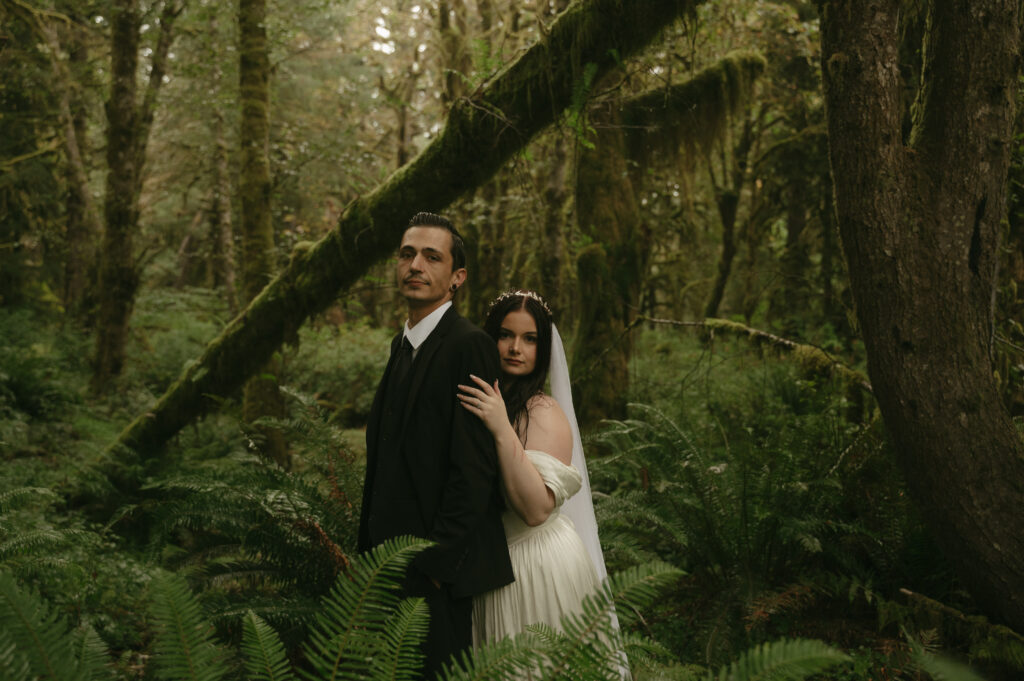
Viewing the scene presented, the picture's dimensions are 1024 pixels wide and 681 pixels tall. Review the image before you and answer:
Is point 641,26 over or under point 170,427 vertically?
over

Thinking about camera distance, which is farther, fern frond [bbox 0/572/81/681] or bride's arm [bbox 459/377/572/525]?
bride's arm [bbox 459/377/572/525]

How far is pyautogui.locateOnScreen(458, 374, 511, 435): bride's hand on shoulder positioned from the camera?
234 centimetres

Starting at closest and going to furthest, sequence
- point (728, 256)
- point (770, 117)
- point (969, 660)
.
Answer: point (969, 660), point (728, 256), point (770, 117)

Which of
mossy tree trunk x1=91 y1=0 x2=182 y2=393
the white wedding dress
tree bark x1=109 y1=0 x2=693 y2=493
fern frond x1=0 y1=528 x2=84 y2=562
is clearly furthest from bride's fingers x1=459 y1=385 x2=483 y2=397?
mossy tree trunk x1=91 y1=0 x2=182 y2=393

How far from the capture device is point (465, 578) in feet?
7.64

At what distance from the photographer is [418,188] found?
5.35m

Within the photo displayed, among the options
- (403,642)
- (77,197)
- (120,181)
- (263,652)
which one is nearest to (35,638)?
(263,652)

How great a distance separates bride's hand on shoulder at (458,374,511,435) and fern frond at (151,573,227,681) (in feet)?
3.33

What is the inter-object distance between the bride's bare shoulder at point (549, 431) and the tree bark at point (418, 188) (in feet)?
9.11

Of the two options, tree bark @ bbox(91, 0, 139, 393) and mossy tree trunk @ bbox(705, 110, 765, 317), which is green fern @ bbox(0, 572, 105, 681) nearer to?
tree bark @ bbox(91, 0, 139, 393)

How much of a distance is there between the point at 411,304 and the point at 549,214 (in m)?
6.24

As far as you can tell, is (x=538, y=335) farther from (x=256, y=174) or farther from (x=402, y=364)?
(x=256, y=174)

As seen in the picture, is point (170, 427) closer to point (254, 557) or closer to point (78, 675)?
point (254, 557)

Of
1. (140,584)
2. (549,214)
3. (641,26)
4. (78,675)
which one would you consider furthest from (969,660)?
(549,214)
